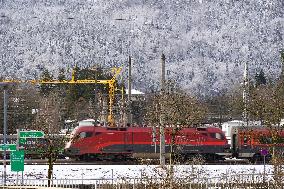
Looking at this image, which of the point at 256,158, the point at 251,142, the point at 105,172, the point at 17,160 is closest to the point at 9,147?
the point at 17,160

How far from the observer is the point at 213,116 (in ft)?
430

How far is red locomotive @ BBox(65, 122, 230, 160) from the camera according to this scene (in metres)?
59.9

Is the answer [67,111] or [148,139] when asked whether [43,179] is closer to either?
[148,139]

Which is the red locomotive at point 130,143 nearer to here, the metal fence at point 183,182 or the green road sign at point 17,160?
the metal fence at point 183,182

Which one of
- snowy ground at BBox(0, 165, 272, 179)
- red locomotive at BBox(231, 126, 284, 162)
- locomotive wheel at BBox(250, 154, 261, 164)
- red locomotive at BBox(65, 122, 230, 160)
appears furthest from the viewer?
locomotive wheel at BBox(250, 154, 261, 164)

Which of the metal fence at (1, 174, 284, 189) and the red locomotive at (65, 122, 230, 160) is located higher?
the red locomotive at (65, 122, 230, 160)

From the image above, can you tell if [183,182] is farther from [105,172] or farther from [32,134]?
[105,172]

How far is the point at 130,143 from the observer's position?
6028 cm

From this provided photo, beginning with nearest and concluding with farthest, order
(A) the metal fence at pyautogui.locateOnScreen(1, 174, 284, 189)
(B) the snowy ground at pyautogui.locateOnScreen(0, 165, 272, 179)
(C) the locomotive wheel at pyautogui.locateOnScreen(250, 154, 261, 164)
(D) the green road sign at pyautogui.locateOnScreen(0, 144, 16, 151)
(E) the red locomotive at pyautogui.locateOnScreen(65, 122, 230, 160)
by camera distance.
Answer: (D) the green road sign at pyautogui.locateOnScreen(0, 144, 16, 151)
(A) the metal fence at pyautogui.locateOnScreen(1, 174, 284, 189)
(B) the snowy ground at pyautogui.locateOnScreen(0, 165, 272, 179)
(E) the red locomotive at pyautogui.locateOnScreen(65, 122, 230, 160)
(C) the locomotive wheel at pyautogui.locateOnScreen(250, 154, 261, 164)

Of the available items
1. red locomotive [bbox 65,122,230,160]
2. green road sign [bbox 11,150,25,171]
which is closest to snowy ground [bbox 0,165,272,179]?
green road sign [bbox 11,150,25,171]

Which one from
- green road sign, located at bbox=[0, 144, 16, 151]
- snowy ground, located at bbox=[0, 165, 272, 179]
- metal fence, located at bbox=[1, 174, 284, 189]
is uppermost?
green road sign, located at bbox=[0, 144, 16, 151]

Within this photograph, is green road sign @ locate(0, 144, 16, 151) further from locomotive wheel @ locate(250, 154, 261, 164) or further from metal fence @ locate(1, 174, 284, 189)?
locomotive wheel @ locate(250, 154, 261, 164)

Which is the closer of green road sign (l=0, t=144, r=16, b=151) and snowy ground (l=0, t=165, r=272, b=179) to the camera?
green road sign (l=0, t=144, r=16, b=151)

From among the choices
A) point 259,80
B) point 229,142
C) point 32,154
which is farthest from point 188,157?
point 259,80
